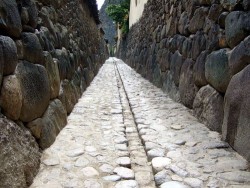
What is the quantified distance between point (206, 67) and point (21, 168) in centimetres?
246

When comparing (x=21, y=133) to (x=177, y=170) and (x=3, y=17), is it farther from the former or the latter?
(x=177, y=170)

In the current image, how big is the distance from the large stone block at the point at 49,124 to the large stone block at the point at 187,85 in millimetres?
1888

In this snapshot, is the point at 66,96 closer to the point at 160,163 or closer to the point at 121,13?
the point at 160,163

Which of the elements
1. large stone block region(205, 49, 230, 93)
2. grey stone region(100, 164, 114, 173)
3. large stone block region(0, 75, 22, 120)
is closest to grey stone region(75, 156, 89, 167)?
grey stone region(100, 164, 114, 173)

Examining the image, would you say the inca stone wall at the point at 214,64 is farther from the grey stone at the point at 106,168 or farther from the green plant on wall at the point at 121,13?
the green plant on wall at the point at 121,13

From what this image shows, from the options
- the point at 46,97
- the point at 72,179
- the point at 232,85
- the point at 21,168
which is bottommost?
the point at 72,179

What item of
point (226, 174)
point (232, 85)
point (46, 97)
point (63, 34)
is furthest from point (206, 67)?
point (63, 34)

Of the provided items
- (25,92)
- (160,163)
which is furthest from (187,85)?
(25,92)

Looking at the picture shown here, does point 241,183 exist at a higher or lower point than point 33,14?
lower

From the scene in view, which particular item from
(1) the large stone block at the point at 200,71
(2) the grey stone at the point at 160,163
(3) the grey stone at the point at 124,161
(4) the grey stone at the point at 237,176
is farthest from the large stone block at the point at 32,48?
(1) the large stone block at the point at 200,71

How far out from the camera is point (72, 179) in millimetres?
2057

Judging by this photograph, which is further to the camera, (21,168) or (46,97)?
(46,97)

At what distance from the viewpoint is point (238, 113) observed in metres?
2.43

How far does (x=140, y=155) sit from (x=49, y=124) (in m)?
0.97
